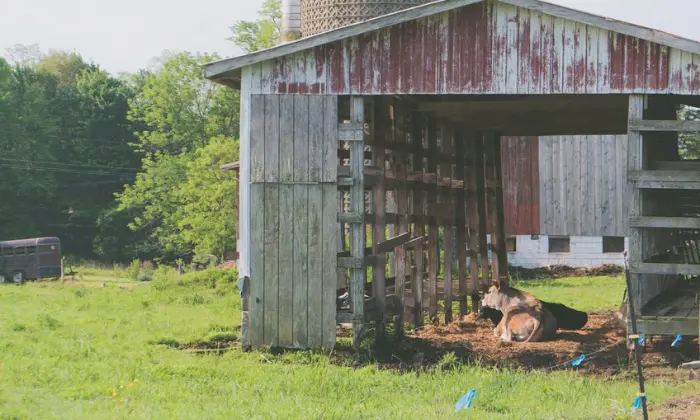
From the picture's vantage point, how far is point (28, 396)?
35.7ft

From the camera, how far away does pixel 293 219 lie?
1509cm

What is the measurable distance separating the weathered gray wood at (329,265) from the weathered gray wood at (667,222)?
4.12 meters

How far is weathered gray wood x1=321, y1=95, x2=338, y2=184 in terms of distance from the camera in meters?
14.9

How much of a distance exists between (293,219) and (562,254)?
22.0 metres

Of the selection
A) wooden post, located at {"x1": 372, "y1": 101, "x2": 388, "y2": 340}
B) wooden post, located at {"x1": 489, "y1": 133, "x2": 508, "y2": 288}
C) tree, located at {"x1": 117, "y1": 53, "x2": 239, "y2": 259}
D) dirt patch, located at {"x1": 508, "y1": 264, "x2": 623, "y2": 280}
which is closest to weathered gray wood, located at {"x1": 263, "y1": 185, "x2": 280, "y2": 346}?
wooden post, located at {"x1": 372, "y1": 101, "x2": 388, "y2": 340}

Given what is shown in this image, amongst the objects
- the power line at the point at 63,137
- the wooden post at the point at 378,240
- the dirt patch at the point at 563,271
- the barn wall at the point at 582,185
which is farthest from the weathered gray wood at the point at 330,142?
the power line at the point at 63,137

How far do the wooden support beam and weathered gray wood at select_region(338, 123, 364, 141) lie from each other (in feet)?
12.3

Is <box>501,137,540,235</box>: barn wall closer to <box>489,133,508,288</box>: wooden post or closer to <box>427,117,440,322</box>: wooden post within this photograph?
<box>489,133,508,288</box>: wooden post

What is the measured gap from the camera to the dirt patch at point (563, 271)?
33375mm

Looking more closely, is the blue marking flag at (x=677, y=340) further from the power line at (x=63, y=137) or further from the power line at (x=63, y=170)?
the power line at (x=63, y=137)

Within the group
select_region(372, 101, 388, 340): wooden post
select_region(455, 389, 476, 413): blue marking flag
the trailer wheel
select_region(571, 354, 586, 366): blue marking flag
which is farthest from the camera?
the trailer wheel

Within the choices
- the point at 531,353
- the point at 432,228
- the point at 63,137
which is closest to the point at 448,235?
the point at 432,228

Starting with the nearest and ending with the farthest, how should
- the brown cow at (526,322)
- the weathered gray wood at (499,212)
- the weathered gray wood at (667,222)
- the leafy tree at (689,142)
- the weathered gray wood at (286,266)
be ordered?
the weathered gray wood at (667,222)
the weathered gray wood at (286,266)
the brown cow at (526,322)
the weathered gray wood at (499,212)
the leafy tree at (689,142)

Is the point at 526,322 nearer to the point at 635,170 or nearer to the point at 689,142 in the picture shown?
the point at 635,170
